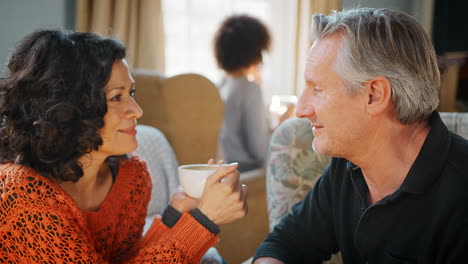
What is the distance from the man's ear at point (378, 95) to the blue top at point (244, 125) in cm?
190

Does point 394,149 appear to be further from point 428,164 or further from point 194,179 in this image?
point 194,179

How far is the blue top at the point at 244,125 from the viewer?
2.97 metres

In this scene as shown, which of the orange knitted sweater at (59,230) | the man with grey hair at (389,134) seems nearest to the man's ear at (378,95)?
the man with grey hair at (389,134)

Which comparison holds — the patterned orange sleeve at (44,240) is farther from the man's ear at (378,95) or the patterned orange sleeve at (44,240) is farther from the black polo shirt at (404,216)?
the man's ear at (378,95)

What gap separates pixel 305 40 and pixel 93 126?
3074 millimetres

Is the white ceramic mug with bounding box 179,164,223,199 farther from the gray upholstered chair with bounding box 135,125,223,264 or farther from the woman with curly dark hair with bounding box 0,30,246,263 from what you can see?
the gray upholstered chair with bounding box 135,125,223,264

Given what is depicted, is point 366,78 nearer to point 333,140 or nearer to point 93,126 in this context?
point 333,140

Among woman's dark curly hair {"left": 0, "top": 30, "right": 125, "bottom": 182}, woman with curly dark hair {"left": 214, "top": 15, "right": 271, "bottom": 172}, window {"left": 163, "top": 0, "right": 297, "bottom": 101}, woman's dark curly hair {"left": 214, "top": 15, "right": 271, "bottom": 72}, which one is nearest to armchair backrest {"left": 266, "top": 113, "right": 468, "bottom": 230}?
woman's dark curly hair {"left": 0, "top": 30, "right": 125, "bottom": 182}

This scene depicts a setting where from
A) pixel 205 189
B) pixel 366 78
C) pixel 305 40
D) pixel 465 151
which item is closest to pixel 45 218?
pixel 205 189

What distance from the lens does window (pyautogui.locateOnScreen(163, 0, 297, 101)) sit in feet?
12.6

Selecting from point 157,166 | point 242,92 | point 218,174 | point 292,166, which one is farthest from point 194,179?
point 242,92

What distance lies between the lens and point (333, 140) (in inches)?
43.1

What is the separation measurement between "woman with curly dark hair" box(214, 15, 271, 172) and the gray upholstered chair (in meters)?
1.14

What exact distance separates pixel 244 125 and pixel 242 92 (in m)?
0.22
